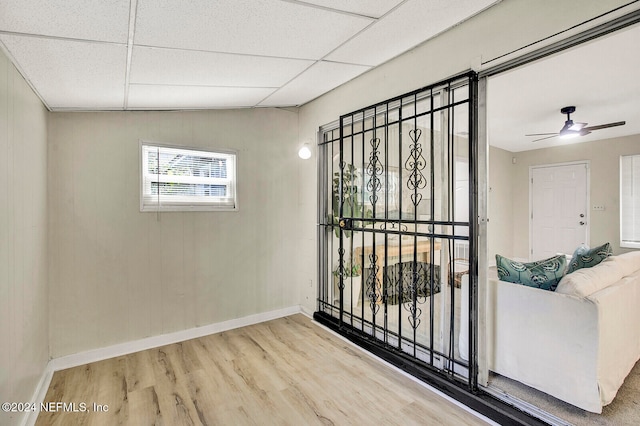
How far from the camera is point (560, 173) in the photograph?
20.6 ft

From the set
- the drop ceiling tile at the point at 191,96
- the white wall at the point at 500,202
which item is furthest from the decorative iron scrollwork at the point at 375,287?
the white wall at the point at 500,202

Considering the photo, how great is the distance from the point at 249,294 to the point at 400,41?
2801mm

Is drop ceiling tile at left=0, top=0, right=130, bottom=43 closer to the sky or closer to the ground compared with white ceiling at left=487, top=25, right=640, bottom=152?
closer to the ground

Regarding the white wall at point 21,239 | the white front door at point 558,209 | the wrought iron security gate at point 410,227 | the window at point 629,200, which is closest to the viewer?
the white wall at point 21,239

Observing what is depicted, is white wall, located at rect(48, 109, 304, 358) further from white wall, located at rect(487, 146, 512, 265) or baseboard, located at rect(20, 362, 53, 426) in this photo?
white wall, located at rect(487, 146, 512, 265)

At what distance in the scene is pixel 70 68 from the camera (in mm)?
1785

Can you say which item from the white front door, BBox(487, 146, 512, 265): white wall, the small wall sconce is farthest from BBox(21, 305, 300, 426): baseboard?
the white front door

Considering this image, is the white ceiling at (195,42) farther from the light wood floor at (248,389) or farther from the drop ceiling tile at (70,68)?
the light wood floor at (248,389)

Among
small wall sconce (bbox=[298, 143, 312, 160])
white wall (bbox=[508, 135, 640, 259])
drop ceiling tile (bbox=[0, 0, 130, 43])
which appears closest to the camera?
drop ceiling tile (bbox=[0, 0, 130, 43])

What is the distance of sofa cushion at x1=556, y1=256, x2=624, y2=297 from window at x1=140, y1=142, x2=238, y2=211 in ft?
9.51

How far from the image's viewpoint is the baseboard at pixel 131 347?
2.22m

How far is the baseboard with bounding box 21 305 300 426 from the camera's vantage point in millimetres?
2220

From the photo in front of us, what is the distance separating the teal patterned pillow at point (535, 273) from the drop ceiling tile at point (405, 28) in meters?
1.69

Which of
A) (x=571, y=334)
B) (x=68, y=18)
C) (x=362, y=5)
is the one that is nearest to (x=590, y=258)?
→ (x=571, y=334)
